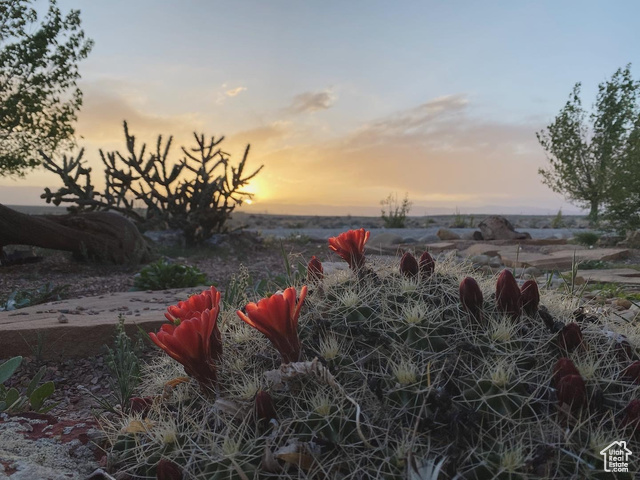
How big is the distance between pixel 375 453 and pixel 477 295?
0.74 metres

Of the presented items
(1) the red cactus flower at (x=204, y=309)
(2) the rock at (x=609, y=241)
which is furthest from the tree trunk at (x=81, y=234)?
(2) the rock at (x=609, y=241)

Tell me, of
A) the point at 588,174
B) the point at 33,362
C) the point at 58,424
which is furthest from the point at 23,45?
the point at 588,174

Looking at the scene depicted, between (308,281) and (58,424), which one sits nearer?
(58,424)

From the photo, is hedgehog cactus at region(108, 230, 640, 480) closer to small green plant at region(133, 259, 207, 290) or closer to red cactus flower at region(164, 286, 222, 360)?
red cactus flower at region(164, 286, 222, 360)

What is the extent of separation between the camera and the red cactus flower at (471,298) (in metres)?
2.10

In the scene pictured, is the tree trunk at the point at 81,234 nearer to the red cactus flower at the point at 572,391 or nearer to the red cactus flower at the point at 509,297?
the red cactus flower at the point at 509,297

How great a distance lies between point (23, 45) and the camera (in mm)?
13148

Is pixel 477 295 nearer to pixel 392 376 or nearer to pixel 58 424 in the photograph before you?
pixel 392 376

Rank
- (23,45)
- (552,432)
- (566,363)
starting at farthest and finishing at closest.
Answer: (23,45) < (566,363) < (552,432)

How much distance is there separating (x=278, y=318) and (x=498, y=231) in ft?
42.8

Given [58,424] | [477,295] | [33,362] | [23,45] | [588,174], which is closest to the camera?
[477,295]

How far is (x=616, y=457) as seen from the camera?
5.51 ft

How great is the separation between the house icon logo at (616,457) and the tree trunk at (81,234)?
9.19m

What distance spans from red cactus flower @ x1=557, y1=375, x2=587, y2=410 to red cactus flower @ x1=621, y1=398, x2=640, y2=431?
0.17 metres
